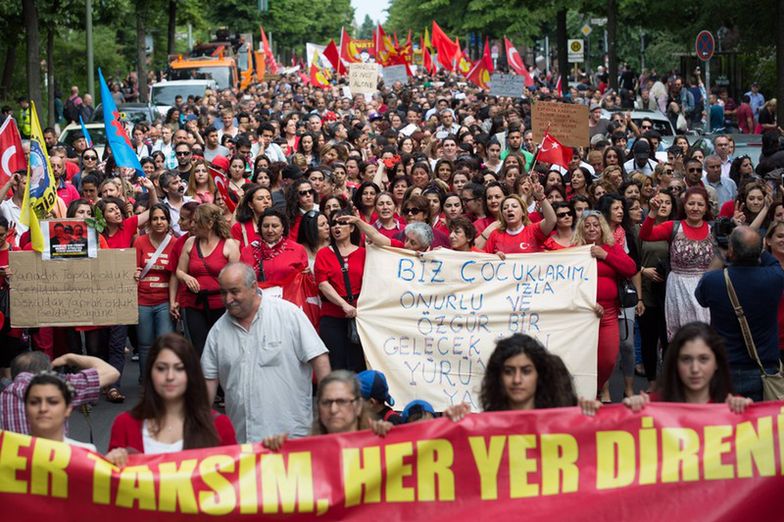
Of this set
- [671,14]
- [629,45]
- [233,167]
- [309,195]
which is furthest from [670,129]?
[629,45]

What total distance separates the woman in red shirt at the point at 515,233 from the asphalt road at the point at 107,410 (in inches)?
55.4

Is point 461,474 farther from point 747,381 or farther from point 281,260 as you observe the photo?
point 281,260

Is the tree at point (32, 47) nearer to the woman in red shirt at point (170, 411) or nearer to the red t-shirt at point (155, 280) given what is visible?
the red t-shirt at point (155, 280)

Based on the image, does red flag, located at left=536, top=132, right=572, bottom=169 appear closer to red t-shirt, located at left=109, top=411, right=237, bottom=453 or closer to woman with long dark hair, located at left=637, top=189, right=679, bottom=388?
woman with long dark hair, located at left=637, top=189, right=679, bottom=388

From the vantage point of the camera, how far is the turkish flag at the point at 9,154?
12.6 metres

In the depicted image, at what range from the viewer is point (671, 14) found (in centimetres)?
3447

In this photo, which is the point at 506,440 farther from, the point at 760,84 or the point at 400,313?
the point at 760,84

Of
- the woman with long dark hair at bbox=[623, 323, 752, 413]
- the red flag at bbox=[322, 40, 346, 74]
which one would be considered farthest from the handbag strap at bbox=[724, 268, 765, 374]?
the red flag at bbox=[322, 40, 346, 74]

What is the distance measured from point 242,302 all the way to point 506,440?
1.77 m

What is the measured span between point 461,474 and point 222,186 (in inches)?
310

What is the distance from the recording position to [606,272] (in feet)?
33.6

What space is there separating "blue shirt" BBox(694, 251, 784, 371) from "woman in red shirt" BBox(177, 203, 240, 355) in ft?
11.5

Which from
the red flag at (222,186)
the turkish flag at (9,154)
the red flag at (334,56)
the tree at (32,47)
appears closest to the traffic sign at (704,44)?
the red flag at (222,186)

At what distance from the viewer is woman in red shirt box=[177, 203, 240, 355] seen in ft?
33.9
